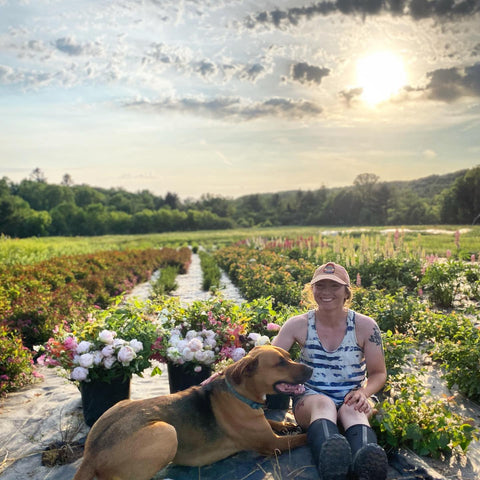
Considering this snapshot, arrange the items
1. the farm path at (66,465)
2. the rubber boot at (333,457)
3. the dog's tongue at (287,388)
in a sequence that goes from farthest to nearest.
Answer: the farm path at (66,465), the dog's tongue at (287,388), the rubber boot at (333,457)

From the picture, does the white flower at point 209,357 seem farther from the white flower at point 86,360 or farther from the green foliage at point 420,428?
the green foliage at point 420,428

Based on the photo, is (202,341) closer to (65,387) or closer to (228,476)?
(228,476)

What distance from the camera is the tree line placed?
51.1 ft

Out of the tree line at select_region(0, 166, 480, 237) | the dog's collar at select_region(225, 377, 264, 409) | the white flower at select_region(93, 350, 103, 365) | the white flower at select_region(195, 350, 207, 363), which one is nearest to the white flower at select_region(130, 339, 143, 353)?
the white flower at select_region(93, 350, 103, 365)

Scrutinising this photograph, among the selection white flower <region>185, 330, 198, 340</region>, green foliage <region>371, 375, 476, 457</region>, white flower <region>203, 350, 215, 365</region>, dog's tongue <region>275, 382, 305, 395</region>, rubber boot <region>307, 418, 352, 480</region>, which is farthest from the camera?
white flower <region>185, 330, 198, 340</region>

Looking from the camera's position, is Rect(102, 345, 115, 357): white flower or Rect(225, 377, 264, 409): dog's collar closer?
Rect(225, 377, 264, 409): dog's collar

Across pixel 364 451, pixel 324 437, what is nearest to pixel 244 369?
pixel 324 437

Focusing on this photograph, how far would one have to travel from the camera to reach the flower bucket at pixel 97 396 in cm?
417

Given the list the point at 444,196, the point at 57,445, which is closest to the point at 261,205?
the point at 444,196

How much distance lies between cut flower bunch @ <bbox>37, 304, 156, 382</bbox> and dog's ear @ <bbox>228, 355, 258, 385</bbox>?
119 centimetres

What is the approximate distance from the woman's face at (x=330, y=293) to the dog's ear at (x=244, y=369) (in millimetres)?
741

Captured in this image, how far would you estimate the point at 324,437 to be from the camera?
119 inches

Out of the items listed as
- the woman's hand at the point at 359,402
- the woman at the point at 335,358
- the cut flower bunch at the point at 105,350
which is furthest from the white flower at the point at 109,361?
the woman's hand at the point at 359,402

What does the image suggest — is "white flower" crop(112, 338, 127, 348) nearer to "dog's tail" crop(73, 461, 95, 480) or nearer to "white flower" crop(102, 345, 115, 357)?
"white flower" crop(102, 345, 115, 357)
